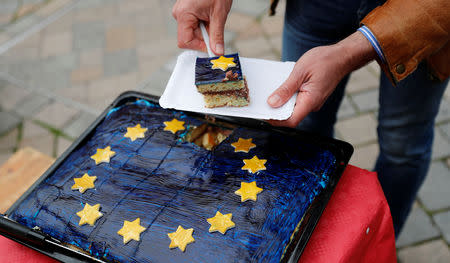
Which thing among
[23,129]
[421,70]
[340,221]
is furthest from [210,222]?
[23,129]

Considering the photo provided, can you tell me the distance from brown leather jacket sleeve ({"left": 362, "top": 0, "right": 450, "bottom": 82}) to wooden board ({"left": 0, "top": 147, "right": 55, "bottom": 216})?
1304 millimetres

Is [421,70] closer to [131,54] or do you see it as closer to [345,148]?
[345,148]

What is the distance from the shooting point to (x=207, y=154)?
100 centimetres

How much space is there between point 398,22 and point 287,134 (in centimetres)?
42

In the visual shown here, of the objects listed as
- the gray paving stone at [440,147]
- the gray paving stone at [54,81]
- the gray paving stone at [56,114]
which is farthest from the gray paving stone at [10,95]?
the gray paving stone at [440,147]

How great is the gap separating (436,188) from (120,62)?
237 centimetres

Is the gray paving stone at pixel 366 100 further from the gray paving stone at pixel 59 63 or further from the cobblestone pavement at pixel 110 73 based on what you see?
the gray paving stone at pixel 59 63

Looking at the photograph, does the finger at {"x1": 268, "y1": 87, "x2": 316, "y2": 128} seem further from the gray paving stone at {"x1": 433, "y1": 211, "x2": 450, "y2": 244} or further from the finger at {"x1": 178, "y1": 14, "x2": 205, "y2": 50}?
the gray paving stone at {"x1": 433, "y1": 211, "x2": 450, "y2": 244}

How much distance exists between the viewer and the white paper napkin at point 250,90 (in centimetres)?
103

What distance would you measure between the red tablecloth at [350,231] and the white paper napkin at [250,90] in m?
0.29

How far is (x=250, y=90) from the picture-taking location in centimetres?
111

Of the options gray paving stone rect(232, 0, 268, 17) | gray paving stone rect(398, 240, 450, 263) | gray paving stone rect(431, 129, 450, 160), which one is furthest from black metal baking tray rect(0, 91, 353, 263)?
gray paving stone rect(232, 0, 268, 17)

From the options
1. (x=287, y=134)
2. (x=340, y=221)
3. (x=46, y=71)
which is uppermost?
(x=46, y=71)

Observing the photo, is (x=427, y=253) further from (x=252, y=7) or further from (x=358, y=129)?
(x=252, y=7)
